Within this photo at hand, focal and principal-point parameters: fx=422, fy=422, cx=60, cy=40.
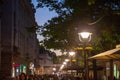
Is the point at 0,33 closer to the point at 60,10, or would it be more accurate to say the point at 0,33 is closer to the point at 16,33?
the point at 16,33

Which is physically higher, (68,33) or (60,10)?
(60,10)

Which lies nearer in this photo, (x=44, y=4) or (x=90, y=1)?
(x=90, y=1)

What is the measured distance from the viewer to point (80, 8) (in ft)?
74.6

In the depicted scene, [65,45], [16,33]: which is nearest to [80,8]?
[65,45]

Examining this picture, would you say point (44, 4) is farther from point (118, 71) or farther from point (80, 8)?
point (80, 8)

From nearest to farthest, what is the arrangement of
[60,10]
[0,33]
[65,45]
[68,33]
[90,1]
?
[90,1]
[68,33]
[60,10]
[65,45]
[0,33]

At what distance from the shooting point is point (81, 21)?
82.7ft

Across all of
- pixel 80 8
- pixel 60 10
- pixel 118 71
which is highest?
pixel 60 10

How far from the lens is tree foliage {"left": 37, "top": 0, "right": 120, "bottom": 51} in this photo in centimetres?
2183

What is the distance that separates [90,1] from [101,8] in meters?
3.94

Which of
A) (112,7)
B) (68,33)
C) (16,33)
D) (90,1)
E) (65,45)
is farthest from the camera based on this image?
(16,33)

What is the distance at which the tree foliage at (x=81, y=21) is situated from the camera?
71.6 feet

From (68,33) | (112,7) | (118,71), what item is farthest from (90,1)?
(118,71)

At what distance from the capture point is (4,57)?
61000 mm
